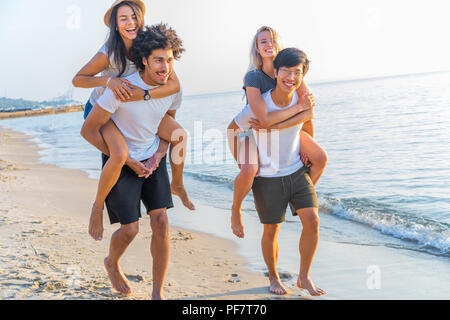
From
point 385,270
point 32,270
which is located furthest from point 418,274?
point 32,270

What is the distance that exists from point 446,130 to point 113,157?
1367 centimetres

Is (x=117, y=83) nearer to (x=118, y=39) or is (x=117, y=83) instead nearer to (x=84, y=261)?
(x=118, y=39)

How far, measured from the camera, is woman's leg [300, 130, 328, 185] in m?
3.66

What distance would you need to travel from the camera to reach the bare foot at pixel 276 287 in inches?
152

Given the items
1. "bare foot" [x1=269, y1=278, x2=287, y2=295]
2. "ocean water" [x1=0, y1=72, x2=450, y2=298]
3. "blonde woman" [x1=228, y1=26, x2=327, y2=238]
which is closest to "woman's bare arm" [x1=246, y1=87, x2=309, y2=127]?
"blonde woman" [x1=228, y1=26, x2=327, y2=238]

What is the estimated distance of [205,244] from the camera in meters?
5.57

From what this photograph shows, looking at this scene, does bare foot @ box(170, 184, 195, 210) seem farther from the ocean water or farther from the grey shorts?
the ocean water

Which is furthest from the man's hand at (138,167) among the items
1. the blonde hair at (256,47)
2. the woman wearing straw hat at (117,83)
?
the blonde hair at (256,47)

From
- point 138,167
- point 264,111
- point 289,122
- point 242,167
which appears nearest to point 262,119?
point 264,111

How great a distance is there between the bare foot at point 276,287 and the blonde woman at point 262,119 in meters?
0.57

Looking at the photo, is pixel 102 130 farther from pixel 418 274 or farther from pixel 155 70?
pixel 418 274

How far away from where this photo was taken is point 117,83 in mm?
3205

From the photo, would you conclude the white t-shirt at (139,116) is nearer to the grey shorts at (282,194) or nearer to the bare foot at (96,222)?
the bare foot at (96,222)

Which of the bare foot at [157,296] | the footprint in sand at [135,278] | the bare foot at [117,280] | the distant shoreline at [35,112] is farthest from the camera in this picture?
the distant shoreline at [35,112]
